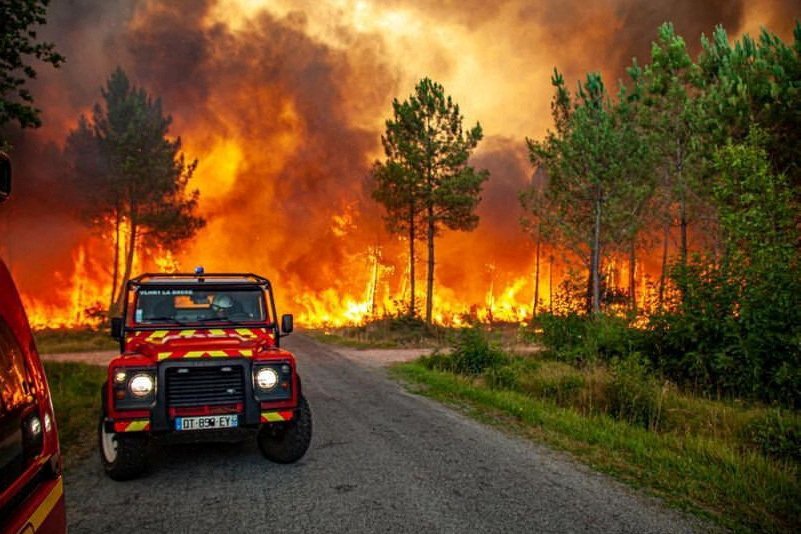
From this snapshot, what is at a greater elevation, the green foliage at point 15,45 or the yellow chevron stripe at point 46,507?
the green foliage at point 15,45

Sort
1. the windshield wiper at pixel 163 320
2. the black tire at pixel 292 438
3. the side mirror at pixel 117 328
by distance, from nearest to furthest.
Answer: the black tire at pixel 292 438 → the side mirror at pixel 117 328 → the windshield wiper at pixel 163 320

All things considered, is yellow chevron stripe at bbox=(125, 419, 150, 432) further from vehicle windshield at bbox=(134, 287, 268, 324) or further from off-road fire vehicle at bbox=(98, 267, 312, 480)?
vehicle windshield at bbox=(134, 287, 268, 324)

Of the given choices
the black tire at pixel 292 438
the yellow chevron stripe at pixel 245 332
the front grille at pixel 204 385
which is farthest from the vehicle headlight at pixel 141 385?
the yellow chevron stripe at pixel 245 332

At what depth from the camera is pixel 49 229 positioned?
3878cm

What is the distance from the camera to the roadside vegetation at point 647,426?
541cm

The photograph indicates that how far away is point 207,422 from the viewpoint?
567cm

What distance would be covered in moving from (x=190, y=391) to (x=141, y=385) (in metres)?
0.51

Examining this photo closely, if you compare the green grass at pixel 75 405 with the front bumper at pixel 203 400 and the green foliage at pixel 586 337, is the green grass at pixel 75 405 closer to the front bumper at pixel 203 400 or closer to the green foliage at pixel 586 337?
the front bumper at pixel 203 400

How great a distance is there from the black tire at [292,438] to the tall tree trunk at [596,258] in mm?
20711

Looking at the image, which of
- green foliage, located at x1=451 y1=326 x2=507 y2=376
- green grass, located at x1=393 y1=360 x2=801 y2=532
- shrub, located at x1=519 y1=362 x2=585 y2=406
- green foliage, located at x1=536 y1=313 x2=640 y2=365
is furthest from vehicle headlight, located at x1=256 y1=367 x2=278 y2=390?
green foliage, located at x1=536 y1=313 x2=640 y2=365

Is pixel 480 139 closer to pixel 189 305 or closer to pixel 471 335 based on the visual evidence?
pixel 471 335

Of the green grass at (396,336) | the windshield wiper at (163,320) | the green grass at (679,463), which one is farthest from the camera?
the green grass at (396,336)

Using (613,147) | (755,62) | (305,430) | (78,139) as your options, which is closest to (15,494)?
(305,430)

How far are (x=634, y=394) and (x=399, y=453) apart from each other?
209 inches
